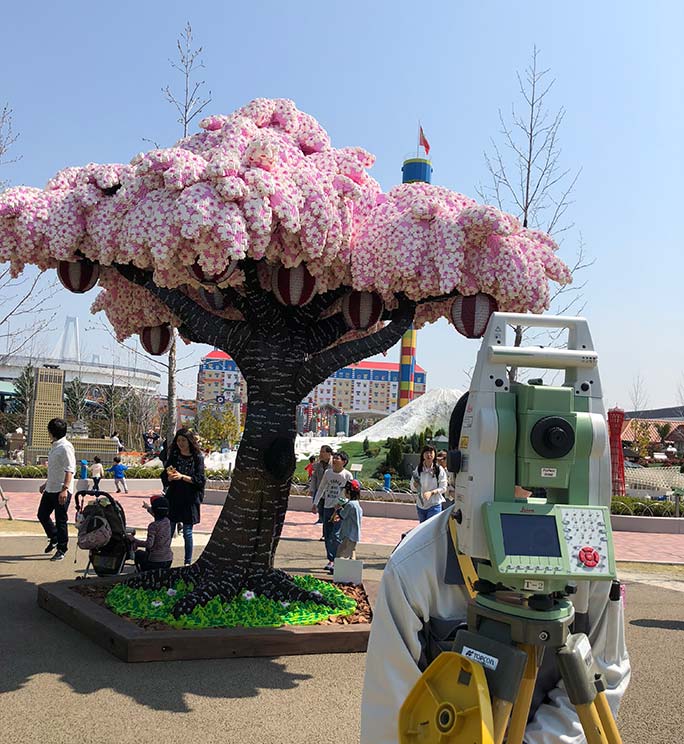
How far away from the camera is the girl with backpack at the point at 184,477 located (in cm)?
812

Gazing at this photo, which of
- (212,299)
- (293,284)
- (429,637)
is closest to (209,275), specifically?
(293,284)

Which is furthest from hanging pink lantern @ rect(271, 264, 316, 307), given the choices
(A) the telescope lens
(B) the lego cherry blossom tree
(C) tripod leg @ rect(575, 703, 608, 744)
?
(C) tripod leg @ rect(575, 703, 608, 744)

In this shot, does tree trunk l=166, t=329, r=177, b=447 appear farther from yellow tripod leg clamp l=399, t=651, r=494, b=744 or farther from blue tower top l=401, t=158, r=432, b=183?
blue tower top l=401, t=158, r=432, b=183

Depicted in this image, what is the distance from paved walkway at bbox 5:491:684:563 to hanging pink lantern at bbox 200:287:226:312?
270 inches

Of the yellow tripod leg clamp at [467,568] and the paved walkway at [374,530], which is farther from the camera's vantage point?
the paved walkway at [374,530]

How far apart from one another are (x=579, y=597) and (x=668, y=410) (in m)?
99.9

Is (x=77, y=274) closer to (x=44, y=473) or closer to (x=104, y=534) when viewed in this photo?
A: (x=104, y=534)

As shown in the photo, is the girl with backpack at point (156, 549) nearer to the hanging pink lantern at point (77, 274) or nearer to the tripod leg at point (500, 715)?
the hanging pink lantern at point (77, 274)

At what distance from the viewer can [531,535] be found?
1978 mm

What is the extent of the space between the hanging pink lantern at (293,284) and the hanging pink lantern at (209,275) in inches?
20.8

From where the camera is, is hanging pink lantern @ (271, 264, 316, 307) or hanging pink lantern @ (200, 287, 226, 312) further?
hanging pink lantern @ (200, 287, 226, 312)

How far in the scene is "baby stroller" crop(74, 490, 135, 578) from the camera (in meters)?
7.19

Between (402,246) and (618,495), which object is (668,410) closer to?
(618,495)

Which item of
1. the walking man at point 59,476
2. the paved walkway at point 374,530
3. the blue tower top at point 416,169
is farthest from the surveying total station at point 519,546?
the blue tower top at point 416,169
